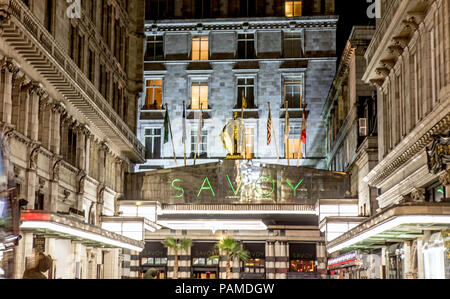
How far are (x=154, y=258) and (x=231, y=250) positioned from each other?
867cm

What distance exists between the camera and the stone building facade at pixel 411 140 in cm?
2397

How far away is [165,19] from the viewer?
7544cm

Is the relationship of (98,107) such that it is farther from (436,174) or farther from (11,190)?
(11,190)

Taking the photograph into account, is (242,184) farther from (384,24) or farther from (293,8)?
(293,8)

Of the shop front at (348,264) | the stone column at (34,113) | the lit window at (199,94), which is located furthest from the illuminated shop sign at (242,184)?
the stone column at (34,113)

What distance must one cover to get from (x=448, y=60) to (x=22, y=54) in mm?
18756

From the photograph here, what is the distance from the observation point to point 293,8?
75875 mm

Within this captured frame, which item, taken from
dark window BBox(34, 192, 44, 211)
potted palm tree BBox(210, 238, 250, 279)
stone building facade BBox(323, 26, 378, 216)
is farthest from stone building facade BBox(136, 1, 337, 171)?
dark window BBox(34, 192, 44, 211)

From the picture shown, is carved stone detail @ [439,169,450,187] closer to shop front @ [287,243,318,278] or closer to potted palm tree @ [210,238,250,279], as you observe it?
potted palm tree @ [210,238,250,279]

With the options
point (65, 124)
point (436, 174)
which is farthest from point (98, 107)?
point (436, 174)

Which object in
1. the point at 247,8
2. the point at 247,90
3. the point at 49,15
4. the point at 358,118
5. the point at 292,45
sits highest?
the point at 247,8

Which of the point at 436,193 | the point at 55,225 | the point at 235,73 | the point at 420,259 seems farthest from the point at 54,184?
the point at 235,73

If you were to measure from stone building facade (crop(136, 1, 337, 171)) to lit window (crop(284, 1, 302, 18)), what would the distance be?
12 centimetres

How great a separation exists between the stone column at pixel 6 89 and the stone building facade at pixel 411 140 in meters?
15.5
